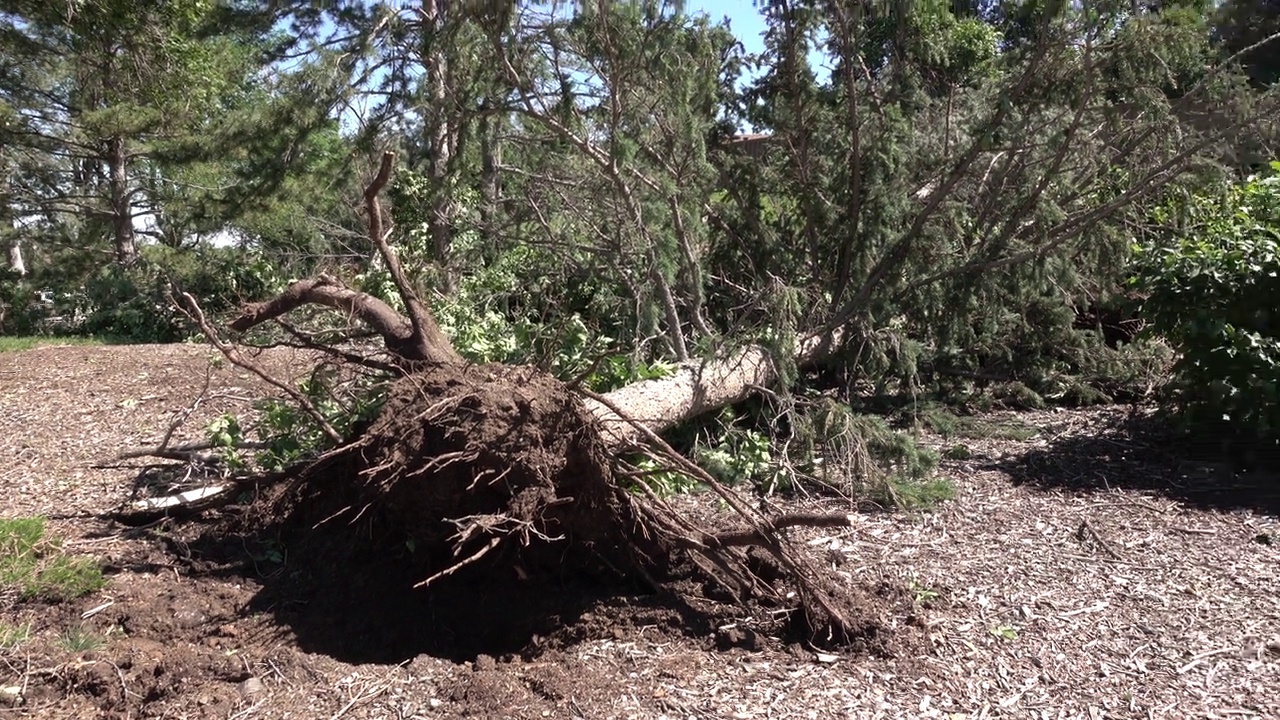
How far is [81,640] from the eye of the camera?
3684 mm

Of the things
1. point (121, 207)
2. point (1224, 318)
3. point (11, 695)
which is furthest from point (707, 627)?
point (121, 207)

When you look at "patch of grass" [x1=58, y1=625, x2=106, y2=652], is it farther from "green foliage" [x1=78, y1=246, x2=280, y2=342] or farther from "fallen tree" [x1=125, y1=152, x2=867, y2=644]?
"green foliage" [x1=78, y1=246, x2=280, y2=342]

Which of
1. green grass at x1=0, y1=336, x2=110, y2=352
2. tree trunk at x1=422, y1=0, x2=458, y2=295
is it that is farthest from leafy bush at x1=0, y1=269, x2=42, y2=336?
tree trunk at x1=422, y1=0, x2=458, y2=295

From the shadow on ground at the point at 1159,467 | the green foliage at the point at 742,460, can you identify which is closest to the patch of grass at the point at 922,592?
the green foliage at the point at 742,460

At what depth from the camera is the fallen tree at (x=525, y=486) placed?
3820 millimetres

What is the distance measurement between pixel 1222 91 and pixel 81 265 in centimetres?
1517

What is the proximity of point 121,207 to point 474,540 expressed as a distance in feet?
43.3

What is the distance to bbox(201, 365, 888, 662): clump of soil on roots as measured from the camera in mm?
3838

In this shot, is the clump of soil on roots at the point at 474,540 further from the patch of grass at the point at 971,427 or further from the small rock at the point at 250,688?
the patch of grass at the point at 971,427

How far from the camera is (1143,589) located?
168 inches

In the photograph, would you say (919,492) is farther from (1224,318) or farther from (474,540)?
(474,540)

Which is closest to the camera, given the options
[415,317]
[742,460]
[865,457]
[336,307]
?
[415,317]

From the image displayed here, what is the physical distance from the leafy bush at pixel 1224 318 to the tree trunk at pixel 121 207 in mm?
13324

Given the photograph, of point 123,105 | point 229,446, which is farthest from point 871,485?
point 123,105
